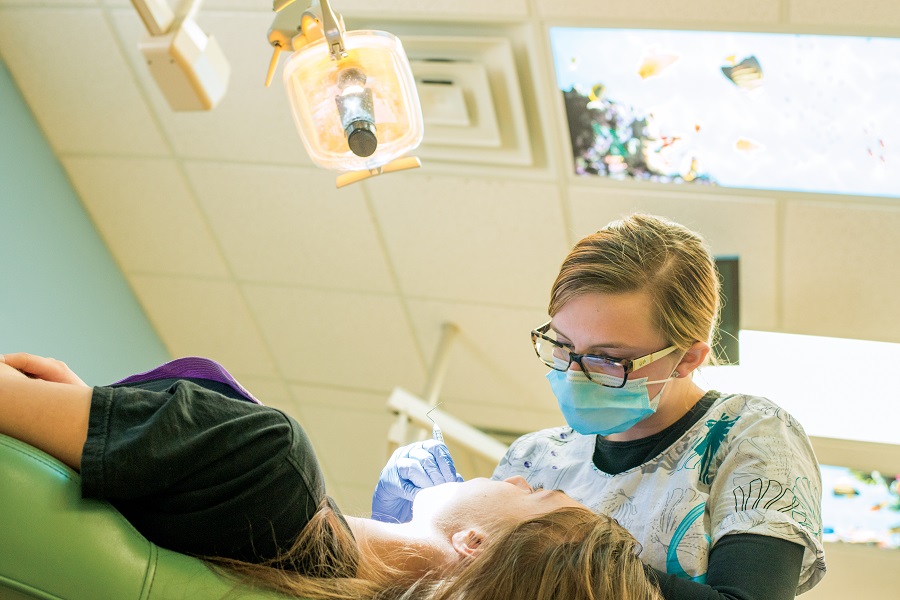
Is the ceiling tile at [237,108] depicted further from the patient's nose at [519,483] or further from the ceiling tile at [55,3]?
the patient's nose at [519,483]

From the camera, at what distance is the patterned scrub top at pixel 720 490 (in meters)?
1.59

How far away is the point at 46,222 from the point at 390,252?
1.48 meters

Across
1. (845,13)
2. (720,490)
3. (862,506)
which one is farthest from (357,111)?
(862,506)

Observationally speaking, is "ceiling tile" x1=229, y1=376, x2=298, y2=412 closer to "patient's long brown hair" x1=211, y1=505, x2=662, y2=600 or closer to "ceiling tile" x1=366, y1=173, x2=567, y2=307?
"ceiling tile" x1=366, y1=173, x2=567, y2=307

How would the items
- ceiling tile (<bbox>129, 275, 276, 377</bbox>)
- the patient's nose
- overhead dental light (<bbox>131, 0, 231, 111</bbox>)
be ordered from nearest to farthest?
the patient's nose
overhead dental light (<bbox>131, 0, 231, 111</bbox>)
ceiling tile (<bbox>129, 275, 276, 377</bbox>)

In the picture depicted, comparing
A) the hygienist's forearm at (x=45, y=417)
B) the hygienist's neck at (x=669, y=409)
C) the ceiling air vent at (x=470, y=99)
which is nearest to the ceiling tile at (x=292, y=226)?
the ceiling air vent at (x=470, y=99)

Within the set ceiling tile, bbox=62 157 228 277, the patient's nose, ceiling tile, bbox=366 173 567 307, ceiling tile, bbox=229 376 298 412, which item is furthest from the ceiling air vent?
ceiling tile, bbox=229 376 298 412

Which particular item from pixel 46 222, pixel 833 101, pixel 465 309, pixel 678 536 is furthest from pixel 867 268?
pixel 46 222

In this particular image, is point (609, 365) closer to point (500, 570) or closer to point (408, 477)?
point (408, 477)

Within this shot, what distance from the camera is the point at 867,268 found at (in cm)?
312

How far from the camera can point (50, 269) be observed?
3.95 meters

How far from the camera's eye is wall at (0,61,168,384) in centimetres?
375

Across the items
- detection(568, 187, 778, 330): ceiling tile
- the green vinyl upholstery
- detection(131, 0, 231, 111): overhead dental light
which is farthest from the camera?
detection(568, 187, 778, 330): ceiling tile

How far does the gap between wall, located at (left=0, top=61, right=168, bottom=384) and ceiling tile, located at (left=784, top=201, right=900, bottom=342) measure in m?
2.95
